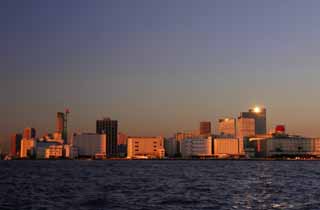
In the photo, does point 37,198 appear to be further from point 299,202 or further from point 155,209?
point 299,202

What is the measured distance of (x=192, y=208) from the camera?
44.4m

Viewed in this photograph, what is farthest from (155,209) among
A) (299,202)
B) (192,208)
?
(299,202)

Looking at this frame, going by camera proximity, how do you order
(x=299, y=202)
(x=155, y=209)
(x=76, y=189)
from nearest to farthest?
1. (x=155, y=209)
2. (x=299, y=202)
3. (x=76, y=189)

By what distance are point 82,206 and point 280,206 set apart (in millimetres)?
17585

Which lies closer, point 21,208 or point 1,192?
point 21,208

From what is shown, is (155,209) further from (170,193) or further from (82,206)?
(170,193)

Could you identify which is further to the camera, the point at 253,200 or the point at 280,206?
the point at 253,200

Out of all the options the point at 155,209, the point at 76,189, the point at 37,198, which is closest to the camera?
the point at 155,209

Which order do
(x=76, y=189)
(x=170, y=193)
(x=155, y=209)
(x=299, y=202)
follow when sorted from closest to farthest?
(x=155, y=209) → (x=299, y=202) → (x=170, y=193) → (x=76, y=189)

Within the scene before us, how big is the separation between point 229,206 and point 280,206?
4514 mm

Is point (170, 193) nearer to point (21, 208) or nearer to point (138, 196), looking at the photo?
point (138, 196)

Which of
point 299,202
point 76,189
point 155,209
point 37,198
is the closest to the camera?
point 155,209

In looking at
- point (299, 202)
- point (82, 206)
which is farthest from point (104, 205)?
point (299, 202)

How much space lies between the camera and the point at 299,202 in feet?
161
